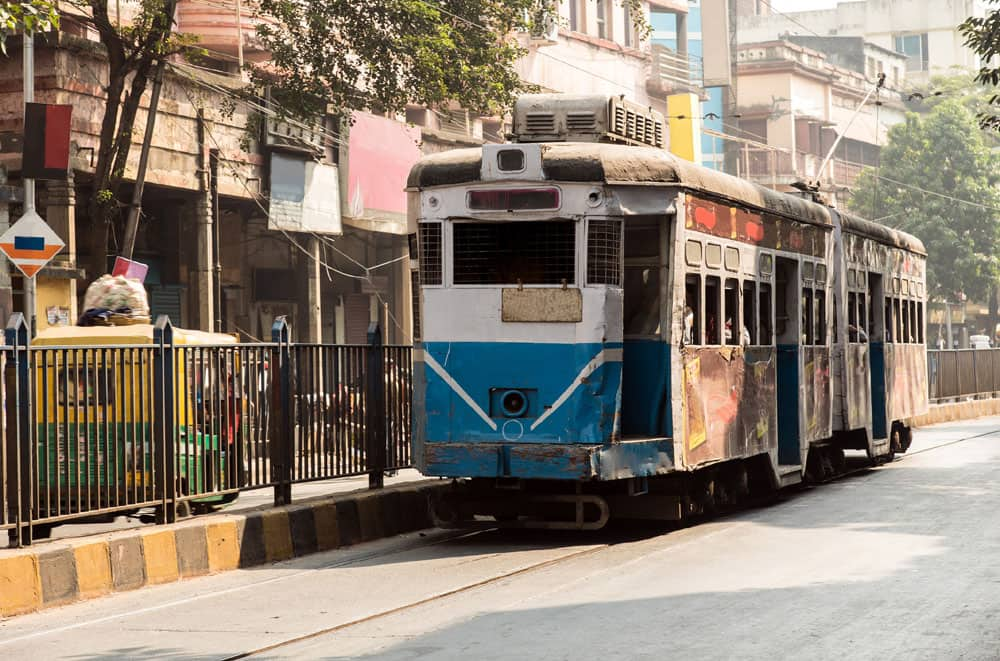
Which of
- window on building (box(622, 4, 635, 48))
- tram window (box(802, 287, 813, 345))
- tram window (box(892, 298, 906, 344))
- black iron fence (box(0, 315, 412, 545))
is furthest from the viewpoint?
window on building (box(622, 4, 635, 48))

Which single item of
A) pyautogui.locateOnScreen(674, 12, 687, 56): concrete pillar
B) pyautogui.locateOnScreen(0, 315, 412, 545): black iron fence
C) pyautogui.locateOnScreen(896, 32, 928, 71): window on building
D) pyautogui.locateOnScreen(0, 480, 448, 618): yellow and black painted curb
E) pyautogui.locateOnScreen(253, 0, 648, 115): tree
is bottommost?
pyautogui.locateOnScreen(0, 480, 448, 618): yellow and black painted curb

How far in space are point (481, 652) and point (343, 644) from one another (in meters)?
0.74

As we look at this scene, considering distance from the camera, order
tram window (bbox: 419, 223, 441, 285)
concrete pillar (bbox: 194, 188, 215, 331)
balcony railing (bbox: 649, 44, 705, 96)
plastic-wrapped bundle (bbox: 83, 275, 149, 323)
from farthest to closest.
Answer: balcony railing (bbox: 649, 44, 705, 96), concrete pillar (bbox: 194, 188, 215, 331), plastic-wrapped bundle (bbox: 83, 275, 149, 323), tram window (bbox: 419, 223, 441, 285)

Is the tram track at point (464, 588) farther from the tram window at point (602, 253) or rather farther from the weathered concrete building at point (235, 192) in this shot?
the weathered concrete building at point (235, 192)

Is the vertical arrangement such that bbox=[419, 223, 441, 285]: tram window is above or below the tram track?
above

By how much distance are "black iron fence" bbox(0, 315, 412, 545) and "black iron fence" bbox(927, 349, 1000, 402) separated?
1943 cm

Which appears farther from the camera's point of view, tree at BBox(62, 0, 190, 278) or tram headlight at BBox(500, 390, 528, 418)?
tree at BBox(62, 0, 190, 278)

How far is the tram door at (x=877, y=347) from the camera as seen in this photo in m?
18.2

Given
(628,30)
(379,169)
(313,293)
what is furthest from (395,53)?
(628,30)

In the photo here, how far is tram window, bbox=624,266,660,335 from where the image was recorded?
11.5m

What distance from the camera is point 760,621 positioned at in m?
7.46

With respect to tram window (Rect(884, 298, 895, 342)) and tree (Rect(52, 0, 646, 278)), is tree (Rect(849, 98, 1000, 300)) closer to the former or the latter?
tree (Rect(52, 0, 646, 278))

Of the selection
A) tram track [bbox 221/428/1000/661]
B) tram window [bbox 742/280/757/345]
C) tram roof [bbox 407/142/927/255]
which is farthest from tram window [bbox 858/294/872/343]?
tram roof [bbox 407/142/927/255]

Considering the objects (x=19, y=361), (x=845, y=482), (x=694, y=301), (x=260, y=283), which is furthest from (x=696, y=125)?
(x=19, y=361)
